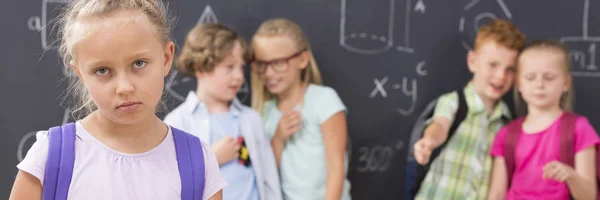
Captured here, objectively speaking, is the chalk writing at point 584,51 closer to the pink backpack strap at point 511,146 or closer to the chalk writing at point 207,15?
the pink backpack strap at point 511,146

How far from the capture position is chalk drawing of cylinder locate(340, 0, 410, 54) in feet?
9.00

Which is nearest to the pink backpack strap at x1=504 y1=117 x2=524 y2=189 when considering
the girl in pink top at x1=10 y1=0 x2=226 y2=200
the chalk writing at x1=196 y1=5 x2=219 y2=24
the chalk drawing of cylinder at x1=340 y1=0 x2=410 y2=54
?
the chalk drawing of cylinder at x1=340 y1=0 x2=410 y2=54

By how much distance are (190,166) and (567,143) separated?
147 centimetres

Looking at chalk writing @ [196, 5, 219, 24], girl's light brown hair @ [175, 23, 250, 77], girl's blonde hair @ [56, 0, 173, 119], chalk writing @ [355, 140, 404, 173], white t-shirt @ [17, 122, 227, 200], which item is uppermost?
chalk writing @ [196, 5, 219, 24]

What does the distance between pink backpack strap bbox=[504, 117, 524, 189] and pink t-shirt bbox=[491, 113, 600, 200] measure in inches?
1.1

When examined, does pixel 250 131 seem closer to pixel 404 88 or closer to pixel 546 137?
pixel 404 88

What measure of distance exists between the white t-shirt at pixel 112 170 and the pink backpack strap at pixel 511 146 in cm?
143

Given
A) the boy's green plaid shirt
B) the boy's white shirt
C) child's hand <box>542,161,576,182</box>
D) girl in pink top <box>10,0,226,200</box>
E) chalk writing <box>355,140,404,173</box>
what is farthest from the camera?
chalk writing <box>355,140,404,173</box>

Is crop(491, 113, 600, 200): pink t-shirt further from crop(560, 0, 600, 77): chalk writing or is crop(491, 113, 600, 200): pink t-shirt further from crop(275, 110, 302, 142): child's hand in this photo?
crop(275, 110, 302, 142): child's hand

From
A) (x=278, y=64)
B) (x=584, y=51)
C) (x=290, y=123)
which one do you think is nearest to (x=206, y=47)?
(x=278, y=64)

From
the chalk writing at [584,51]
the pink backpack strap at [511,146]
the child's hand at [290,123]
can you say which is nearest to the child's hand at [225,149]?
the child's hand at [290,123]

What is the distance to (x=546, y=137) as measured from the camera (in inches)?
94.5

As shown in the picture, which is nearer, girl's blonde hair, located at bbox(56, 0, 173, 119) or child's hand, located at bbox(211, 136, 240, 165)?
girl's blonde hair, located at bbox(56, 0, 173, 119)

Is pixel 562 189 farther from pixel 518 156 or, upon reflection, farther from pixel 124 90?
pixel 124 90
